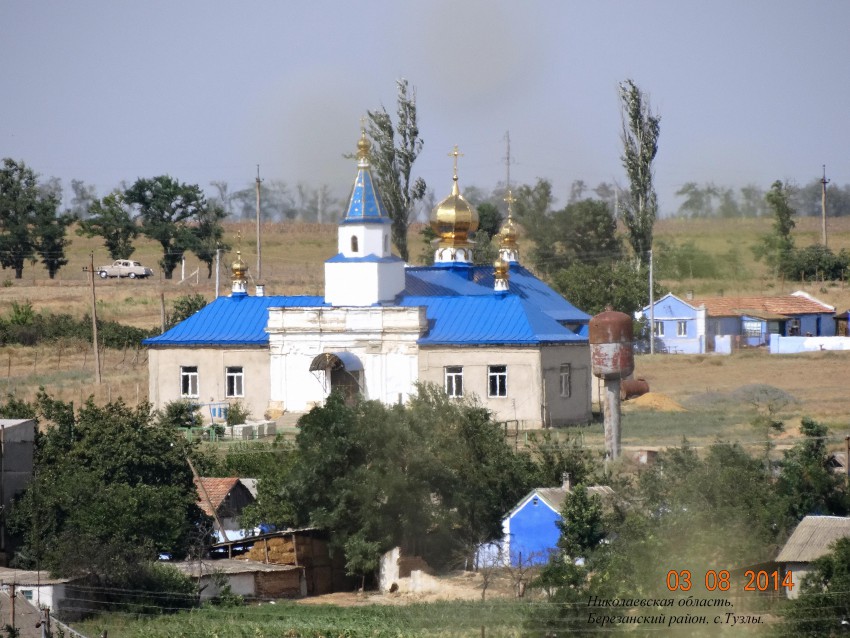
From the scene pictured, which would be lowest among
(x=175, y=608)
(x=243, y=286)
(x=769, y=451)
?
(x=175, y=608)

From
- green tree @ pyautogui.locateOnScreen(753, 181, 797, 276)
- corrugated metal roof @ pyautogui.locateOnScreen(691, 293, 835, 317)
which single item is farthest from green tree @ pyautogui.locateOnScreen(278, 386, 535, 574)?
green tree @ pyautogui.locateOnScreen(753, 181, 797, 276)

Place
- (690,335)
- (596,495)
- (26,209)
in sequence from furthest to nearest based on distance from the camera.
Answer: (26,209), (690,335), (596,495)

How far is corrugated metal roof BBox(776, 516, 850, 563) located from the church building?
1533 centimetres

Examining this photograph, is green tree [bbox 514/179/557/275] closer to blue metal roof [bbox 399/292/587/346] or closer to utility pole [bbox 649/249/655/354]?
utility pole [bbox 649/249/655/354]

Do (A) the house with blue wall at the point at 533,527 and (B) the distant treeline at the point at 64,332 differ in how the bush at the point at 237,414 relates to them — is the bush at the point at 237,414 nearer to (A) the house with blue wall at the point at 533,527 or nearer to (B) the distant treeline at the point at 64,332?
(B) the distant treeline at the point at 64,332

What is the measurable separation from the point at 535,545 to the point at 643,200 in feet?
113

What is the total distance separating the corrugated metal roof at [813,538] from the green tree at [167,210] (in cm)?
5172

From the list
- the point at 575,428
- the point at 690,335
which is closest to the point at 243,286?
the point at 575,428

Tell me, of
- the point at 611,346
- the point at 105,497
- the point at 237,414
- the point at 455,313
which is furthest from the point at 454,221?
the point at 105,497

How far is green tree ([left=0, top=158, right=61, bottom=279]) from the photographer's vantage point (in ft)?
250

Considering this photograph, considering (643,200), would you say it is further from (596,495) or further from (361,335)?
(596,495)

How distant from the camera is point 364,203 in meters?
46.8

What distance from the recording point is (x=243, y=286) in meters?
50.0

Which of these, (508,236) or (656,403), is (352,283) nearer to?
(656,403)
